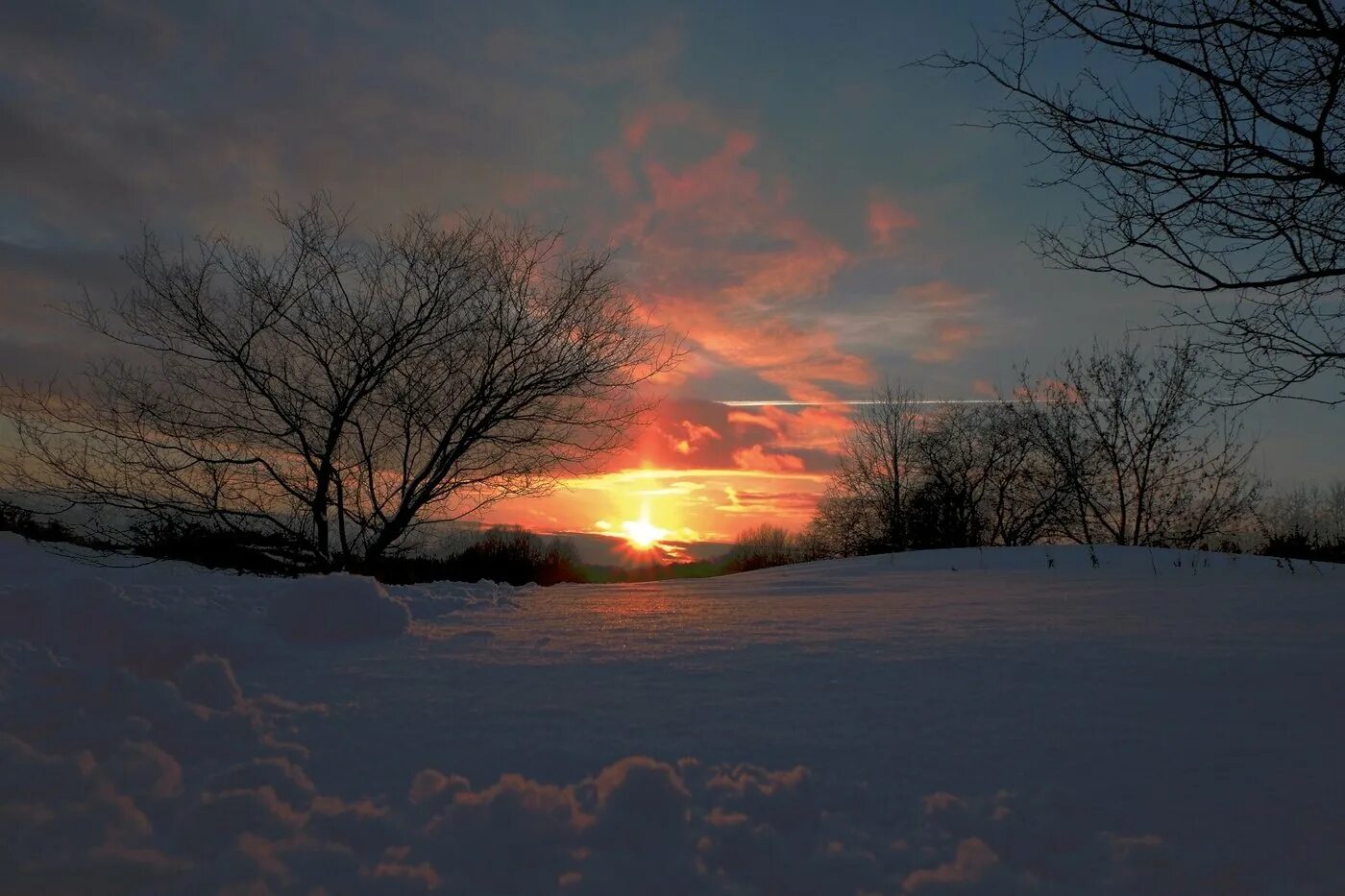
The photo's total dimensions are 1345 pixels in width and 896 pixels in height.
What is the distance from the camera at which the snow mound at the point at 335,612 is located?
3.24 meters

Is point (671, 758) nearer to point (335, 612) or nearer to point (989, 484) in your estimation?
point (335, 612)

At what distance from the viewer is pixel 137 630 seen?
2.49m

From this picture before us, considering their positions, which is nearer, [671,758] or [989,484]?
[671,758]

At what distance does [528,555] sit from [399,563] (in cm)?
524

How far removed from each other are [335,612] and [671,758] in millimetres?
2236

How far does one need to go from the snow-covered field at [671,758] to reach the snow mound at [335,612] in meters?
0.17

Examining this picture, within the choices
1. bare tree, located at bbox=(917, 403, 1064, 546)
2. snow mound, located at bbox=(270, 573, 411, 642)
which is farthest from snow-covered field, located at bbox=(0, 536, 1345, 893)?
bare tree, located at bbox=(917, 403, 1064, 546)

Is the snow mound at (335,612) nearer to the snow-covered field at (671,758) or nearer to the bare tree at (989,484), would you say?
the snow-covered field at (671,758)

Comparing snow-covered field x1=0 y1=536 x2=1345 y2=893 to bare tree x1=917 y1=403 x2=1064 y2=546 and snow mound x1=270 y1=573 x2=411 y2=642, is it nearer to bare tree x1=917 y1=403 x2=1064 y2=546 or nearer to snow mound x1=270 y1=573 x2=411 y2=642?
snow mound x1=270 y1=573 x2=411 y2=642

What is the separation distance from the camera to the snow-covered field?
4.20 feet

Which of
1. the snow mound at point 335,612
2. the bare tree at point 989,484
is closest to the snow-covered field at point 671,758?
the snow mound at point 335,612

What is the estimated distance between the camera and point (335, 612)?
3320 mm

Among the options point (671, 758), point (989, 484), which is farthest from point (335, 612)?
point (989, 484)

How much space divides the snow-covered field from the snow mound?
168 mm
